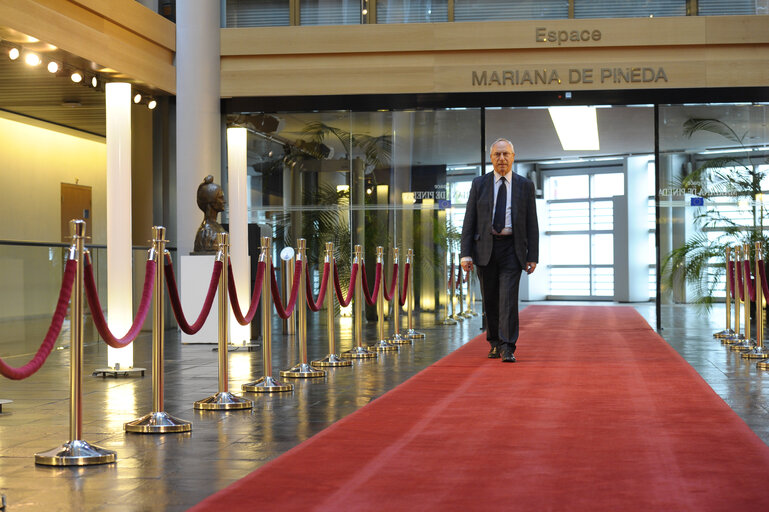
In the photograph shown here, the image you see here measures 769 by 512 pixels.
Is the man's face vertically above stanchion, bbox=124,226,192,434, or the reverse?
the man's face

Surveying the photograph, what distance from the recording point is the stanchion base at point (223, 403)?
5914 mm

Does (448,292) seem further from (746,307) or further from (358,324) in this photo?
(746,307)

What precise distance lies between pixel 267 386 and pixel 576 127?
14414 millimetres

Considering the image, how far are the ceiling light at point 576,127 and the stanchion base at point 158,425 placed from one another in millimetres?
12378

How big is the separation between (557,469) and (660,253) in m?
10.4

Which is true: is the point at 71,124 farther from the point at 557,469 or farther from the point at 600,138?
the point at 557,469

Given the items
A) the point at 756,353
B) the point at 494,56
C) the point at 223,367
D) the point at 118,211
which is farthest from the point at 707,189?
the point at 223,367

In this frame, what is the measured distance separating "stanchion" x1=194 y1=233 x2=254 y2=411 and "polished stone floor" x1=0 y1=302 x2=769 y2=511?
0.11 m

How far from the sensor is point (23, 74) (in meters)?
12.6

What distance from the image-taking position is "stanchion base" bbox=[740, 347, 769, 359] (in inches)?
352

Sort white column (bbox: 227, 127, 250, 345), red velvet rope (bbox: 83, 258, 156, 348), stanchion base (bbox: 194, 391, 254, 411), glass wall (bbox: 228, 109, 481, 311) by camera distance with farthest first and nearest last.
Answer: glass wall (bbox: 228, 109, 481, 311) < white column (bbox: 227, 127, 250, 345) < stanchion base (bbox: 194, 391, 254, 411) < red velvet rope (bbox: 83, 258, 156, 348)

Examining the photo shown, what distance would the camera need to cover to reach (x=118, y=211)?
8297mm

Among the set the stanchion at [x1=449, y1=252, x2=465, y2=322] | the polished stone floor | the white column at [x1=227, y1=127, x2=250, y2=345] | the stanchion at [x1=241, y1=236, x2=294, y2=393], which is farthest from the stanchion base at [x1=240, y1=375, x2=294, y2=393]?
the stanchion at [x1=449, y1=252, x2=465, y2=322]

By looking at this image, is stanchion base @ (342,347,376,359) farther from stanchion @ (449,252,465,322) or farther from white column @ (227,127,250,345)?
stanchion @ (449,252,465,322)
